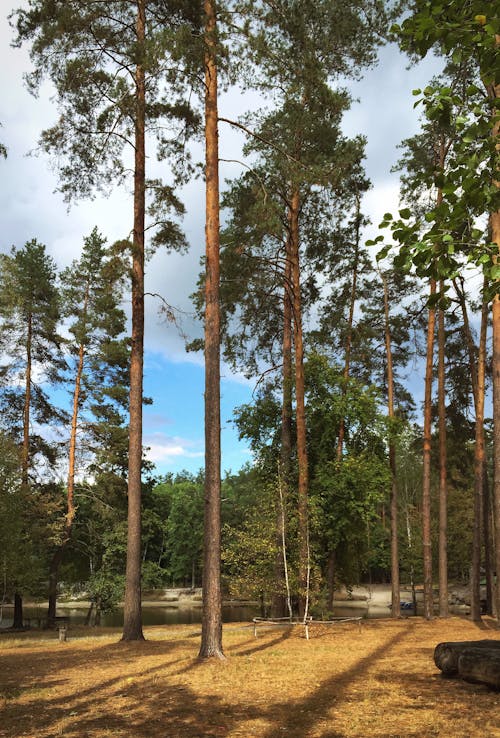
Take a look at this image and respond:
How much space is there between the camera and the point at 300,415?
19.5 m

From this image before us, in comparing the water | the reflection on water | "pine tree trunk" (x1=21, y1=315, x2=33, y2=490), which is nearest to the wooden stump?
"pine tree trunk" (x1=21, y1=315, x2=33, y2=490)

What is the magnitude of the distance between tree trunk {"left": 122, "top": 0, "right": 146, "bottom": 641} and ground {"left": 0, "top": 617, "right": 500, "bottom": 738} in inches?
64.0

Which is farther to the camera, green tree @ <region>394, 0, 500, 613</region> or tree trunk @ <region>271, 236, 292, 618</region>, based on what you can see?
tree trunk @ <region>271, 236, 292, 618</region>

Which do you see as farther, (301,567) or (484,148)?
(301,567)

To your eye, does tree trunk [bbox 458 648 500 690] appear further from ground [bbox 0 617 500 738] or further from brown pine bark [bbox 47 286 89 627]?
brown pine bark [bbox 47 286 89 627]

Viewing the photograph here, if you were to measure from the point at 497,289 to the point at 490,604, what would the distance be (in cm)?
2753

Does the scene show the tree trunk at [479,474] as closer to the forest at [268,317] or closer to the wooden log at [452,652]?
the forest at [268,317]

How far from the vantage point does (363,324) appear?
956 inches

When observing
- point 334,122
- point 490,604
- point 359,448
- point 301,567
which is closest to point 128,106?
point 334,122

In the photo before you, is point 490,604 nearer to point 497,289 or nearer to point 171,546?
point 497,289

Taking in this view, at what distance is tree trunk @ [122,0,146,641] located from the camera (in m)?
14.6

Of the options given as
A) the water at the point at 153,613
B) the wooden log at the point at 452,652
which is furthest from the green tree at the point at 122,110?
the water at the point at 153,613

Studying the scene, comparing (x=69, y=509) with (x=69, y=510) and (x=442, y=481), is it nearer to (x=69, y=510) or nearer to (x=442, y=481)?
(x=69, y=510)

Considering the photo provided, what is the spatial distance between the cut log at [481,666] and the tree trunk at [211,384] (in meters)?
4.51
